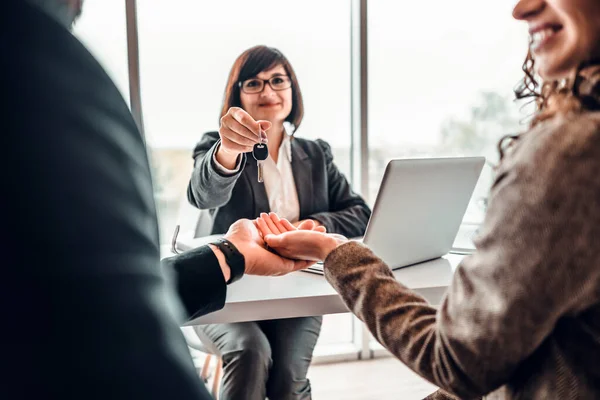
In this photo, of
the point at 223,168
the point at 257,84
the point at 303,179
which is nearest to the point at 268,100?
the point at 257,84

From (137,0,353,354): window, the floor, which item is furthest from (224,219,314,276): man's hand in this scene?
the floor

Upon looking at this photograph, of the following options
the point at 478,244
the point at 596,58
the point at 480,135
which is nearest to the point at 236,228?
the point at 478,244

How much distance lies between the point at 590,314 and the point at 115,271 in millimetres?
520

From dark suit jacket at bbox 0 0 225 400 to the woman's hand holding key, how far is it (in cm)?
111

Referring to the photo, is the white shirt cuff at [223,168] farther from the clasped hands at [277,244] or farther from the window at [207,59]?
the window at [207,59]

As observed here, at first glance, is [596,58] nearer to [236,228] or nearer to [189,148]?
[236,228]

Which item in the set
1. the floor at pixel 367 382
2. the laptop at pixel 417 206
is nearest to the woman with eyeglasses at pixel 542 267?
the laptop at pixel 417 206

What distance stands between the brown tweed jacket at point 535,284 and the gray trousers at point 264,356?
36.1 inches

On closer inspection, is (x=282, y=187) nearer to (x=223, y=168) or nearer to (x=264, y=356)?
(x=223, y=168)

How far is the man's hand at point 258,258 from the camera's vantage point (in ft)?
3.78

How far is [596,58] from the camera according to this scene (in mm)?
682

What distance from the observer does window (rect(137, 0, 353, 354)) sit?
2.59 m

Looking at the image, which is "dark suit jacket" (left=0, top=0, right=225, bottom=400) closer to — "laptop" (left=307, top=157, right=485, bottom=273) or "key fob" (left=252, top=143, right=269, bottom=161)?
"laptop" (left=307, top=157, right=485, bottom=273)

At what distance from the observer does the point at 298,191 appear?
2.06m
